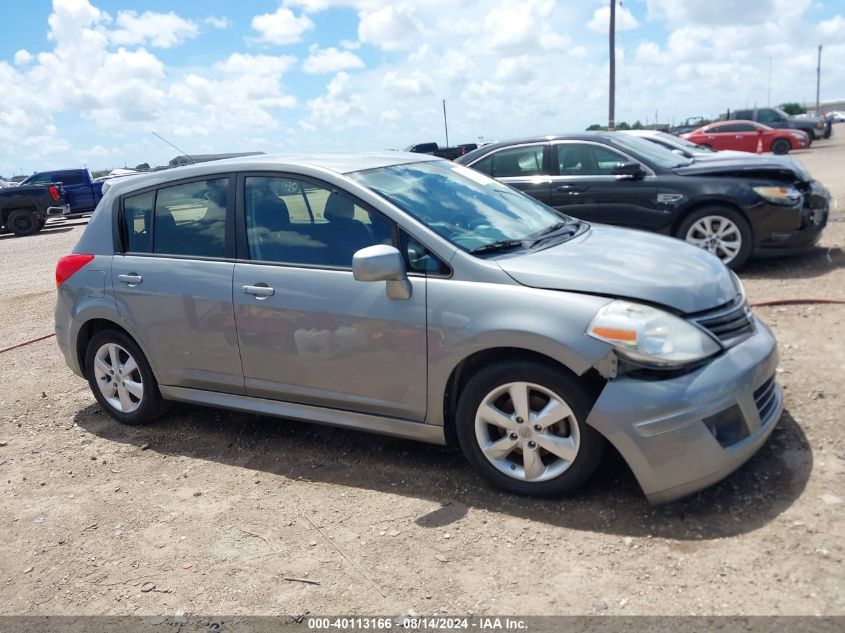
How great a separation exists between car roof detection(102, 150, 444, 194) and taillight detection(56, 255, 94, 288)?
1.65ft

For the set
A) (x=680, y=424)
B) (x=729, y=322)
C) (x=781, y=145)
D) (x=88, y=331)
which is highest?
(x=781, y=145)

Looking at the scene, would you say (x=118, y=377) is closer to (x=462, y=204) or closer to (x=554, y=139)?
(x=462, y=204)

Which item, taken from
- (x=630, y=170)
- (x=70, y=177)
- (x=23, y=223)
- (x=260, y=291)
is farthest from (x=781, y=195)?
(x=70, y=177)

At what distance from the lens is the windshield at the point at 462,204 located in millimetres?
3945

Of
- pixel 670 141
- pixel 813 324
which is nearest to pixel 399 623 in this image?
pixel 813 324

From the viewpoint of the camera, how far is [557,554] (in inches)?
125

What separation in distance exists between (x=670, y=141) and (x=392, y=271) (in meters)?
8.70

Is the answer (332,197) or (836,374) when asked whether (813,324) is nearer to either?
(836,374)

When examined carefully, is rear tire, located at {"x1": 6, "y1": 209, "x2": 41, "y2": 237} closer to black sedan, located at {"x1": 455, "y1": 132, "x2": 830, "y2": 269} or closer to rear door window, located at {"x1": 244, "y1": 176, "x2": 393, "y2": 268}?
black sedan, located at {"x1": 455, "y1": 132, "x2": 830, "y2": 269}

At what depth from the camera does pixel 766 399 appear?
3.53 meters

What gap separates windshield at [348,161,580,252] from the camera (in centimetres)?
395

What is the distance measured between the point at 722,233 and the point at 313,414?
214 inches

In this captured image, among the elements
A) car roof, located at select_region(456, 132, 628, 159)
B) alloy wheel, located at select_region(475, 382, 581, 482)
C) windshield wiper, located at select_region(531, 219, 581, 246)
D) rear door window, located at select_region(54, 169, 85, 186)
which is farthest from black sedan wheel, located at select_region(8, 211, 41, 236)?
alloy wheel, located at select_region(475, 382, 581, 482)

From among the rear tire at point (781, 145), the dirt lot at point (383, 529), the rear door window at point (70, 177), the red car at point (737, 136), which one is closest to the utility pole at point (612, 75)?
the red car at point (737, 136)
